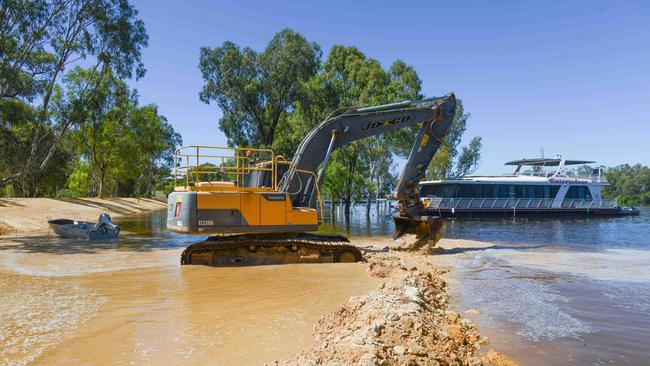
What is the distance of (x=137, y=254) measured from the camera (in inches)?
565

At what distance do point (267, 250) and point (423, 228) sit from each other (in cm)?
565

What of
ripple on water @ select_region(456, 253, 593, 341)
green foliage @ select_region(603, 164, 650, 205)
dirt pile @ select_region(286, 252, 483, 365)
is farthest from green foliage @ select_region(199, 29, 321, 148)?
green foliage @ select_region(603, 164, 650, 205)

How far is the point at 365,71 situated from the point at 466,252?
24.7 metres

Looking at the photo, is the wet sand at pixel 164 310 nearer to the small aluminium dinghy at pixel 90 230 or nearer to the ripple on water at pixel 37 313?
the ripple on water at pixel 37 313

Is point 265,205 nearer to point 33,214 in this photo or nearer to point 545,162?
point 33,214

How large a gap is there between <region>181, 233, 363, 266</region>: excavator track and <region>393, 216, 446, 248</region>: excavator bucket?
333 cm

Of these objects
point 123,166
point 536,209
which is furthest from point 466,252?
point 123,166

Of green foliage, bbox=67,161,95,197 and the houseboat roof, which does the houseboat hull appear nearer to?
the houseboat roof

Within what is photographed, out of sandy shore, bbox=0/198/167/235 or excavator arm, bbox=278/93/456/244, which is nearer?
excavator arm, bbox=278/93/456/244

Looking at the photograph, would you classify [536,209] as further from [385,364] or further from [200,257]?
[385,364]

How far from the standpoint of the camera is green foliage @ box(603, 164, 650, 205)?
96.2 meters

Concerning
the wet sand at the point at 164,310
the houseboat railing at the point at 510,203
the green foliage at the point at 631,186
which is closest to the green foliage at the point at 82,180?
the houseboat railing at the point at 510,203

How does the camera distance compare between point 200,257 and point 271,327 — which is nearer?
point 271,327

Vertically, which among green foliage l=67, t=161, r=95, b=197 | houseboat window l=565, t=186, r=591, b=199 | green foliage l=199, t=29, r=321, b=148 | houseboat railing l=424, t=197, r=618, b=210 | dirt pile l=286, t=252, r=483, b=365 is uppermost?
green foliage l=199, t=29, r=321, b=148
